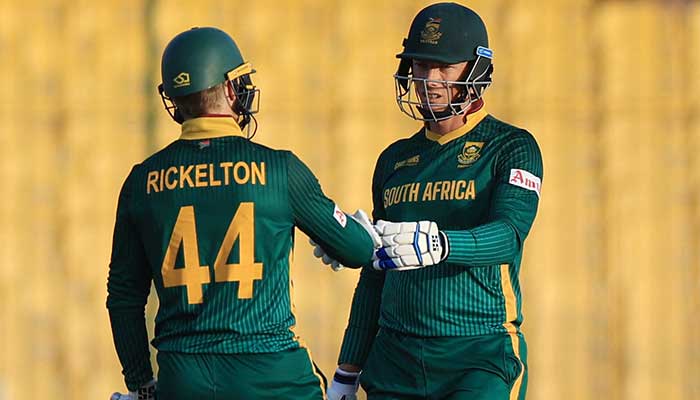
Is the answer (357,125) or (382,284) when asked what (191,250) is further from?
(357,125)

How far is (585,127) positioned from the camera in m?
8.61

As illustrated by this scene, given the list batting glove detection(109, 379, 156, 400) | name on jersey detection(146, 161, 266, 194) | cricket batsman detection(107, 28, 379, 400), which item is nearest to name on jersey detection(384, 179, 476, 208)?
cricket batsman detection(107, 28, 379, 400)

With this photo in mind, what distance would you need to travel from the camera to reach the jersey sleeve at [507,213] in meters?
4.46

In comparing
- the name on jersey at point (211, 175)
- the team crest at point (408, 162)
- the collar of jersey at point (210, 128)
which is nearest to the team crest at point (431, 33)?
the team crest at point (408, 162)

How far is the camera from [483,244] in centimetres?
447

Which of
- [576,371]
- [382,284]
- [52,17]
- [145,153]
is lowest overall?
[576,371]

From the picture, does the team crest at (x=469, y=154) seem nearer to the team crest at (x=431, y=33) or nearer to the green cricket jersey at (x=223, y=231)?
the team crest at (x=431, y=33)

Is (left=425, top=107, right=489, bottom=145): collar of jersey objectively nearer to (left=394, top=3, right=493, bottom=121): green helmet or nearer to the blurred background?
(left=394, top=3, right=493, bottom=121): green helmet

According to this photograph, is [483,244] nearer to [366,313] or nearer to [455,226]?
[455,226]

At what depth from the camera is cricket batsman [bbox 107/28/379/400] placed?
4027mm

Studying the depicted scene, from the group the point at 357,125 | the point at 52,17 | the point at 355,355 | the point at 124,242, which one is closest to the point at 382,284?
the point at 355,355

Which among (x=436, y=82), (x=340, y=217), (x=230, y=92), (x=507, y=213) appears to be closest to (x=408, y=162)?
(x=436, y=82)

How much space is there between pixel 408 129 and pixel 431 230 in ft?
13.6

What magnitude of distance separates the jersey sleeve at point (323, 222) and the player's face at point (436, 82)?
772 millimetres
